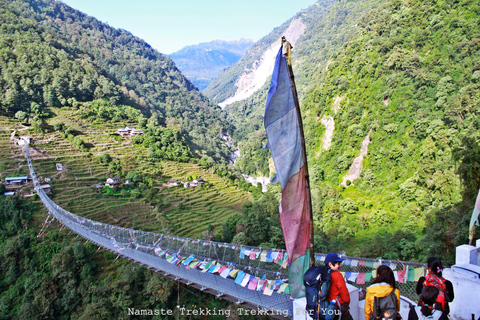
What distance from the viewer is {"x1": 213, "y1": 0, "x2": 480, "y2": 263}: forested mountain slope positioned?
12.3 meters

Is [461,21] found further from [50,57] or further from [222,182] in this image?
[50,57]

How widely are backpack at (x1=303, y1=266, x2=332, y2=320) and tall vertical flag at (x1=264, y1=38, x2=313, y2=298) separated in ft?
0.69

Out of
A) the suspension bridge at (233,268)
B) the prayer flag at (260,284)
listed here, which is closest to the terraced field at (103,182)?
the suspension bridge at (233,268)

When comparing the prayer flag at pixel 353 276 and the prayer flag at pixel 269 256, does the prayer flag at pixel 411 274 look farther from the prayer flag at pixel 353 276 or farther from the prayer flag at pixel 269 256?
the prayer flag at pixel 269 256

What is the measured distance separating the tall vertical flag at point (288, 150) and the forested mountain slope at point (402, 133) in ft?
27.8

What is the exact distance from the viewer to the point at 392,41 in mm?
27875

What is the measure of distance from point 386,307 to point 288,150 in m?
1.38

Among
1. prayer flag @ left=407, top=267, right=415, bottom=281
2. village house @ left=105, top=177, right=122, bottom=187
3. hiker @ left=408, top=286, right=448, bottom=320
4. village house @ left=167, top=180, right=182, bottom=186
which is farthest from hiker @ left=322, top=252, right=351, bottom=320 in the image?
village house @ left=167, top=180, right=182, bottom=186

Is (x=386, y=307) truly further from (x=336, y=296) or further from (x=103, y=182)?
(x=103, y=182)

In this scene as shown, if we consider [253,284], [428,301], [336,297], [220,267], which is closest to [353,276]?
[253,284]

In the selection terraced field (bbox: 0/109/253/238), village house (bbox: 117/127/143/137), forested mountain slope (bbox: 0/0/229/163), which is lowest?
terraced field (bbox: 0/109/253/238)

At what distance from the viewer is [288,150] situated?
2.07m

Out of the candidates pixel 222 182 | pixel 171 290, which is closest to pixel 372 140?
pixel 222 182

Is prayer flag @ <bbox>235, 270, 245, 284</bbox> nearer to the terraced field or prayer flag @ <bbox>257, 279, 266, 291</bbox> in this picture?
A: prayer flag @ <bbox>257, 279, 266, 291</bbox>
